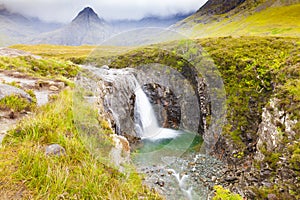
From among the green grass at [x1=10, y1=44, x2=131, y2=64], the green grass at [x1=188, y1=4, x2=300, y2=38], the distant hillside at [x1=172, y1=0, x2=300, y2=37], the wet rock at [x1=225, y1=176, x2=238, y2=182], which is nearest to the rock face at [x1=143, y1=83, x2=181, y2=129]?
the green grass at [x1=10, y1=44, x2=131, y2=64]

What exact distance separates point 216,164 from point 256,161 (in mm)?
3023

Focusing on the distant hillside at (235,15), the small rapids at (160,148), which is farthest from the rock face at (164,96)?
the distant hillside at (235,15)

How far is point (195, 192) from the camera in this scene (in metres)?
10.5

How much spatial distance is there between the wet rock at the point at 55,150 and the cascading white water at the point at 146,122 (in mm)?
12606

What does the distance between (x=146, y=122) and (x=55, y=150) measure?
591 inches

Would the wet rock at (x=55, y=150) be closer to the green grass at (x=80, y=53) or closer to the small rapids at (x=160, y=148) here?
the green grass at (x=80, y=53)

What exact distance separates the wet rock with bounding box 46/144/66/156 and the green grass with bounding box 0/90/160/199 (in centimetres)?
7

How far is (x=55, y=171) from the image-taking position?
249 cm

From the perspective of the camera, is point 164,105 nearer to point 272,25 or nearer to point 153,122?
point 153,122

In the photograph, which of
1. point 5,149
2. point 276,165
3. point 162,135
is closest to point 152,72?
point 162,135

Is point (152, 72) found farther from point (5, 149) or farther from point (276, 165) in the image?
point (5, 149)

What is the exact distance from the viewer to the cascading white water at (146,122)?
1655cm

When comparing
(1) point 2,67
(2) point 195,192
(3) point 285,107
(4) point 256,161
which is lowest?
(2) point 195,192

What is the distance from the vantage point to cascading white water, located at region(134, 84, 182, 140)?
16547mm
